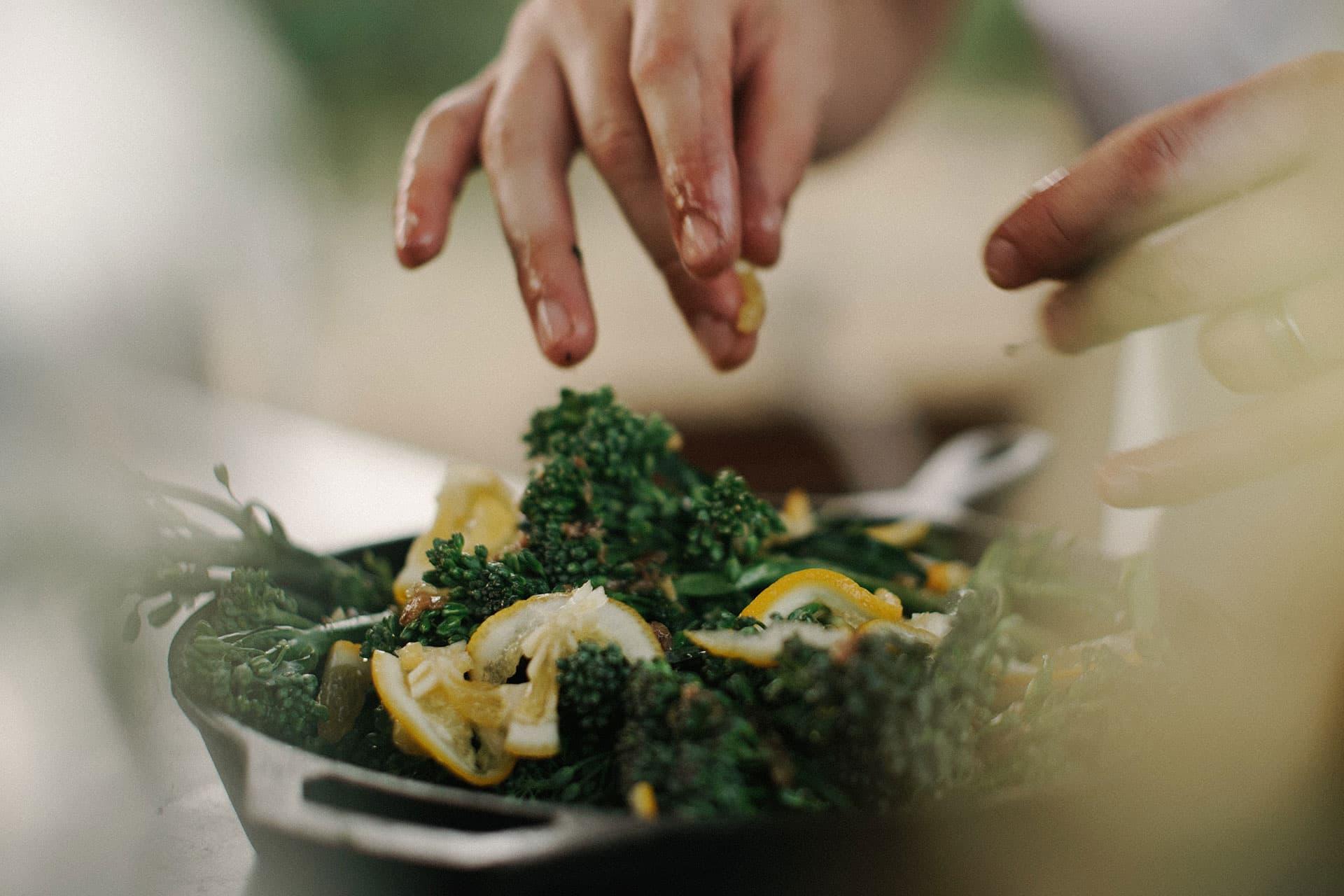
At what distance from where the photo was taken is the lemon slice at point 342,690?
2.52 feet

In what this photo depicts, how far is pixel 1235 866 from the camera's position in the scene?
27.0 inches

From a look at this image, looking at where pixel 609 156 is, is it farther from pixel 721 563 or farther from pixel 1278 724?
pixel 1278 724

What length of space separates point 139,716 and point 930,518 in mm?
1061

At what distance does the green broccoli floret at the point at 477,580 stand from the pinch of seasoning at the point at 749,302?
49 cm

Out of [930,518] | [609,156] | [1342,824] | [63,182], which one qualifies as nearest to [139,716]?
[609,156]

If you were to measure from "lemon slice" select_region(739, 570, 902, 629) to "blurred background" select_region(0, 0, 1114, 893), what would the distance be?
49.6 inches

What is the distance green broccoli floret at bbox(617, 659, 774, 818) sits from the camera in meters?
0.56

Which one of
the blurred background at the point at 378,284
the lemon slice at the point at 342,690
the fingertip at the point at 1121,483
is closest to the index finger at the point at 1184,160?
the fingertip at the point at 1121,483

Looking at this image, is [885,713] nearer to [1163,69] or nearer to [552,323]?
[552,323]

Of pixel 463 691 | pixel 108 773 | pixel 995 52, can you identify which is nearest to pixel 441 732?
pixel 463 691

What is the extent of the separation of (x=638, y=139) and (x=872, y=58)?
90 cm

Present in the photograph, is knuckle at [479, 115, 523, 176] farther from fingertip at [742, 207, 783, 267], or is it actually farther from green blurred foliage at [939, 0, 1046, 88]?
green blurred foliage at [939, 0, 1046, 88]

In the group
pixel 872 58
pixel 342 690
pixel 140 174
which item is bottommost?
pixel 342 690

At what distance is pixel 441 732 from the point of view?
67cm
